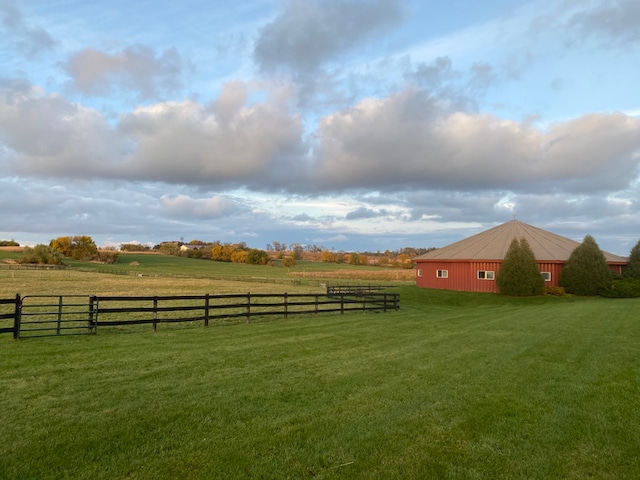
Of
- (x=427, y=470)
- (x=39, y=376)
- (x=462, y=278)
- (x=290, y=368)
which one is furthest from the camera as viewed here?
(x=462, y=278)

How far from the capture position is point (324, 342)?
11.8m

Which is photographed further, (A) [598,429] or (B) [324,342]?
(B) [324,342]

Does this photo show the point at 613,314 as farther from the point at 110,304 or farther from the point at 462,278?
the point at 110,304

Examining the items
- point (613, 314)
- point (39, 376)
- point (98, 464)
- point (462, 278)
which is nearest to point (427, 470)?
point (98, 464)

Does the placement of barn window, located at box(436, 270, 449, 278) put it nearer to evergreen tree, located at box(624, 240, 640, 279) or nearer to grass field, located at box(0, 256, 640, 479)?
evergreen tree, located at box(624, 240, 640, 279)

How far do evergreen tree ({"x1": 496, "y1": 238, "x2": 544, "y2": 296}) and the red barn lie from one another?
7.17 feet

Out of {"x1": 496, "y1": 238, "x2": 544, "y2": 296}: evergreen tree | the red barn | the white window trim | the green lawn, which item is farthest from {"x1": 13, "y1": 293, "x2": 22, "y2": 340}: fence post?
the white window trim

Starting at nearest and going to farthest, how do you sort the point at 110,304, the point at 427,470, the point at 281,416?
the point at 427,470 → the point at 281,416 → the point at 110,304

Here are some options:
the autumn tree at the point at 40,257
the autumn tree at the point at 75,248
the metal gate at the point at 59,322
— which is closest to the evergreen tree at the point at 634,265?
the metal gate at the point at 59,322

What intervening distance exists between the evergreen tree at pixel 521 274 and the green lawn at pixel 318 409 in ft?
72.0

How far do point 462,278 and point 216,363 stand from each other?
31718 mm

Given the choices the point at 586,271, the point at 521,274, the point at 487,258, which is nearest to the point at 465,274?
the point at 487,258

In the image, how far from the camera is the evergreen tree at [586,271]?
32.3m

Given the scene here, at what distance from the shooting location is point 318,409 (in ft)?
20.1
